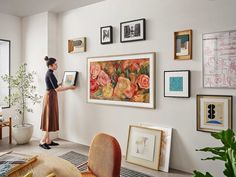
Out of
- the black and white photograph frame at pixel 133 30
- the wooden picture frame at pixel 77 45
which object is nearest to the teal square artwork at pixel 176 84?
the black and white photograph frame at pixel 133 30

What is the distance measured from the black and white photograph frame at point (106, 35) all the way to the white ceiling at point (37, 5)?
52 cm

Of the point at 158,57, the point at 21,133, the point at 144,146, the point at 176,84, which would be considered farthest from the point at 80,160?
the point at 158,57

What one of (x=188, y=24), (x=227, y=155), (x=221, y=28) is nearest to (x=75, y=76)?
(x=188, y=24)

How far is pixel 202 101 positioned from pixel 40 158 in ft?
6.73

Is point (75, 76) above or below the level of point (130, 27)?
below

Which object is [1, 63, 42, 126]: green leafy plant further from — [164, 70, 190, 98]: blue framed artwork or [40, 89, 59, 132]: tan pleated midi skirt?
[164, 70, 190, 98]: blue framed artwork

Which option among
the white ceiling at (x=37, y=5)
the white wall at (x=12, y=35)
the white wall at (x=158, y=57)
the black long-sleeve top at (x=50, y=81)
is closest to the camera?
the white wall at (x=158, y=57)

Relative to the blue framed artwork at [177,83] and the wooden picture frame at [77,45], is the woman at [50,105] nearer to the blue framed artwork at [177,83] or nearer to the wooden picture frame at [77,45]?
the wooden picture frame at [77,45]

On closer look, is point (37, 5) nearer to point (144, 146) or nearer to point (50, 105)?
point (50, 105)

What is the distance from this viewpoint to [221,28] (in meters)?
2.67

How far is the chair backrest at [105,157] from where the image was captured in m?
1.84

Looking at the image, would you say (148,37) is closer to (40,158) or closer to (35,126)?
(40,158)

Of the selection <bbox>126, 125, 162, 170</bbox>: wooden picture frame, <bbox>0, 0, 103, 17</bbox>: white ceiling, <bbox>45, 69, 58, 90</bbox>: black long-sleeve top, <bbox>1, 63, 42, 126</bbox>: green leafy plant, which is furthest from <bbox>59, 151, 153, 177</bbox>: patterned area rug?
<bbox>0, 0, 103, 17</bbox>: white ceiling

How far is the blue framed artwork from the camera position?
9.61 ft
